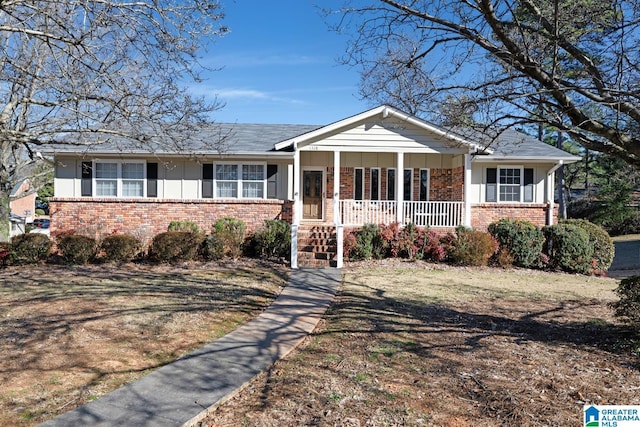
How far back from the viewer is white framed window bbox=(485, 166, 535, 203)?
16000 mm

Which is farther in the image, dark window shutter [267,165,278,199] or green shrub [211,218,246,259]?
dark window shutter [267,165,278,199]

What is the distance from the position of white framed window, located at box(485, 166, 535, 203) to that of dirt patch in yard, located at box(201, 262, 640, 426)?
764cm

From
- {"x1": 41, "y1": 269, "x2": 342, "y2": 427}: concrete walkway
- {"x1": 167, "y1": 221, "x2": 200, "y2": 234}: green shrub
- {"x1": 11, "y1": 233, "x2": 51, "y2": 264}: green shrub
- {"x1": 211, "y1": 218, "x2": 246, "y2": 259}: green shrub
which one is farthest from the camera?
{"x1": 167, "y1": 221, "x2": 200, "y2": 234}: green shrub

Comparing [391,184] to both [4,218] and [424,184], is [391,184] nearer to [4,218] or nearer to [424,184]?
[424,184]

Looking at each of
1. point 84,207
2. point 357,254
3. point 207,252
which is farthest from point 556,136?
point 84,207

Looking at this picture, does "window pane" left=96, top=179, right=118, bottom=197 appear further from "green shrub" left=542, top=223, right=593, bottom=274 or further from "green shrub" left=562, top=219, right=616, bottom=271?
"green shrub" left=562, top=219, right=616, bottom=271

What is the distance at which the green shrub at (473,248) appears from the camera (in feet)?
43.4

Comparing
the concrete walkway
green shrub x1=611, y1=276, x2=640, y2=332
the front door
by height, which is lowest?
the concrete walkway

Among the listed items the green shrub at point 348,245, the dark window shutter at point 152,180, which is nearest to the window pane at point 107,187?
the dark window shutter at point 152,180

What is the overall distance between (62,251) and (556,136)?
108ft

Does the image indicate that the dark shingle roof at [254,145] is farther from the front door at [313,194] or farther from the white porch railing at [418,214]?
the white porch railing at [418,214]

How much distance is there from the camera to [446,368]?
198 inches

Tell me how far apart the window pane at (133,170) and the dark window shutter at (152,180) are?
236 millimetres

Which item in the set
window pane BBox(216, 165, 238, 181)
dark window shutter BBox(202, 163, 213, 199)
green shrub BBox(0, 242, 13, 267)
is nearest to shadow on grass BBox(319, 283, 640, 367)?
window pane BBox(216, 165, 238, 181)
